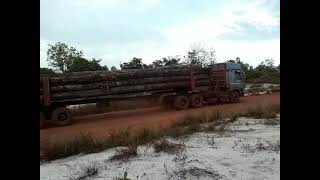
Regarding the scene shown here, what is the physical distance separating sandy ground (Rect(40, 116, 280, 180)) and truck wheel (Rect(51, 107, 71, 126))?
7.77 meters

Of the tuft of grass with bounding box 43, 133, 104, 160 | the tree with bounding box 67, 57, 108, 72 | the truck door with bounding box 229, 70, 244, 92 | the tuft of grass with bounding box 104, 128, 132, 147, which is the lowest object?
the tuft of grass with bounding box 43, 133, 104, 160

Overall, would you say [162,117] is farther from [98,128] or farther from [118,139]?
[118,139]

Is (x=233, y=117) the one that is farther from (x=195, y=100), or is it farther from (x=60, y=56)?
(x=60, y=56)

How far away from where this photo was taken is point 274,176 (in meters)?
7.66

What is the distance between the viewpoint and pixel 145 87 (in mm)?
21672

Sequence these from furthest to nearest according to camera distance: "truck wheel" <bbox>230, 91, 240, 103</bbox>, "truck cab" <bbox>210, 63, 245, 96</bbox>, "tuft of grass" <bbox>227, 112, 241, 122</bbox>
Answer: "truck wheel" <bbox>230, 91, 240, 103</bbox>
"truck cab" <bbox>210, 63, 245, 96</bbox>
"tuft of grass" <bbox>227, 112, 241, 122</bbox>

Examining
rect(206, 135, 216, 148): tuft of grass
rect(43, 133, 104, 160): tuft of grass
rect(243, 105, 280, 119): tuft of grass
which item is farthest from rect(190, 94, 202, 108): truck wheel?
rect(43, 133, 104, 160): tuft of grass

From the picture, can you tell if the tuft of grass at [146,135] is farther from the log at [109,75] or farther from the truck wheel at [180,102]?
the truck wheel at [180,102]

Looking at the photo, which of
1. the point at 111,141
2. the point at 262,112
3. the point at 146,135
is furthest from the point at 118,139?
the point at 262,112

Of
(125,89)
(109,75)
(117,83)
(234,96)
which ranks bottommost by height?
(234,96)

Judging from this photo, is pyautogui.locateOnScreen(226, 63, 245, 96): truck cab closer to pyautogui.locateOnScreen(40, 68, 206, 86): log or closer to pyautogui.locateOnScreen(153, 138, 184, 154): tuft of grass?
pyautogui.locateOnScreen(40, 68, 206, 86): log

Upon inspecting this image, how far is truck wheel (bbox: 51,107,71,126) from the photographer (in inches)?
717

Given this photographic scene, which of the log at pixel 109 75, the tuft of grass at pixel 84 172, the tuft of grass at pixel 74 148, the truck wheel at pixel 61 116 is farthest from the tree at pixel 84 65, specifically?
the tuft of grass at pixel 84 172

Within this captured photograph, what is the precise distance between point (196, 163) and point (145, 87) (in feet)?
43.0
